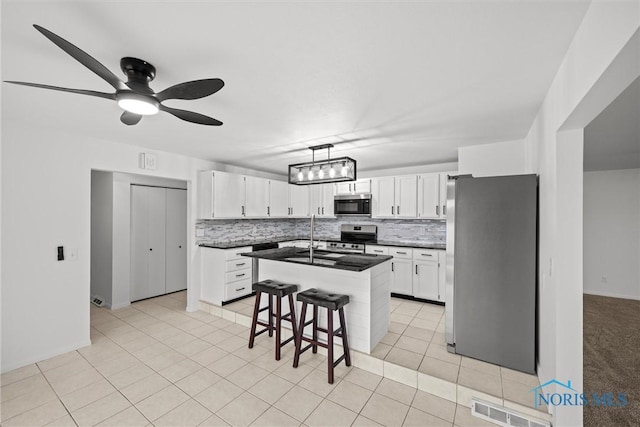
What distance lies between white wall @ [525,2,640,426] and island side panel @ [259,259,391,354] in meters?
1.40

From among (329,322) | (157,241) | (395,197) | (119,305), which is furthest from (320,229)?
(119,305)

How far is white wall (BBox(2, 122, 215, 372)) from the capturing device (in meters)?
2.69

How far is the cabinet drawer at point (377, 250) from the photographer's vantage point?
4801mm

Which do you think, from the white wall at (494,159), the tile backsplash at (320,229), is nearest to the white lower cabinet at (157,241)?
the tile backsplash at (320,229)

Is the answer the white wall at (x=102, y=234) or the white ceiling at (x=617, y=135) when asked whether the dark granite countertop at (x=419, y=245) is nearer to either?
the white ceiling at (x=617, y=135)

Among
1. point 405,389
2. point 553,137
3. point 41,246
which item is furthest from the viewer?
point 41,246

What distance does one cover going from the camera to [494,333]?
2.54 meters

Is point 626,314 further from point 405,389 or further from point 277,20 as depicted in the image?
point 277,20

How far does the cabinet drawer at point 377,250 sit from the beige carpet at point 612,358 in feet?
8.78

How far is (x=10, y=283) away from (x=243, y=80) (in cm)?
308

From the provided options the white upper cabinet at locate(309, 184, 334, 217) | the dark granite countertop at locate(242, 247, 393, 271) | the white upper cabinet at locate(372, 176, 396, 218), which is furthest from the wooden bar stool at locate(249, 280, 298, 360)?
the white upper cabinet at locate(309, 184, 334, 217)

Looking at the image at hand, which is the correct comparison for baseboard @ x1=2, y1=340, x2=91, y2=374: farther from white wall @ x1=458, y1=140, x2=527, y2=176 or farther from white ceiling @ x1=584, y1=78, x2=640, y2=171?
white ceiling @ x1=584, y1=78, x2=640, y2=171

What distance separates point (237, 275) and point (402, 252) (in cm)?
276

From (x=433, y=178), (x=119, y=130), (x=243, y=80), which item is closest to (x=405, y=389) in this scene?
(x=243, y=80)
